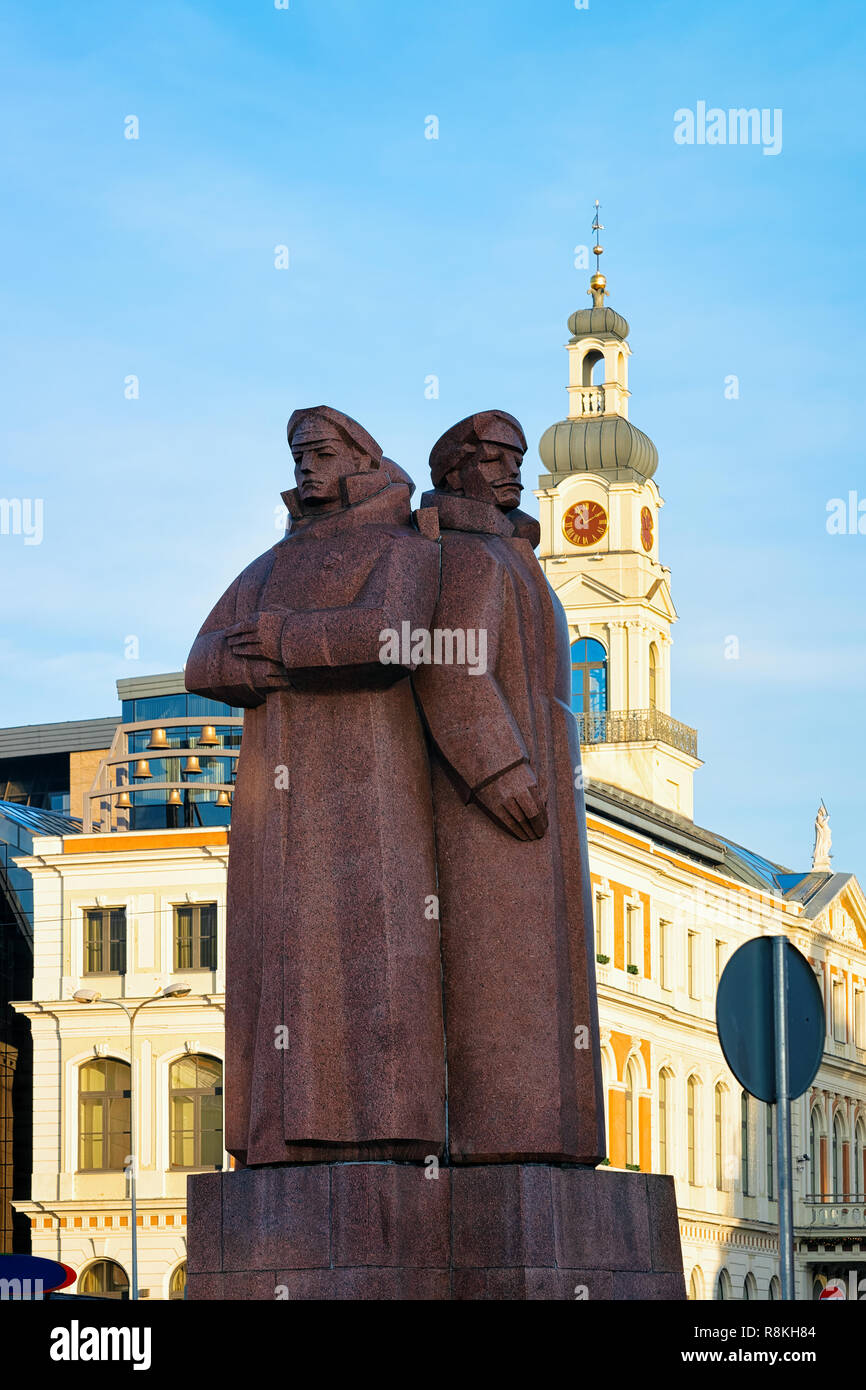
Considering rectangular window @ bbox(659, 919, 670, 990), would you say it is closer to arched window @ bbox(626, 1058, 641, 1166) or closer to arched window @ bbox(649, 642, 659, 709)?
arched window @ bbox(626, 1058, 641, 1166)

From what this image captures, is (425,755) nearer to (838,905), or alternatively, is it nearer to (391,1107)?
(391,1107)

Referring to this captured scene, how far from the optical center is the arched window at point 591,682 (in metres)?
99.6

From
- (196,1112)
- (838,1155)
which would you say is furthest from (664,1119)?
(196,1112)

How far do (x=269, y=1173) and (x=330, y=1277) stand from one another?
0.58 metres

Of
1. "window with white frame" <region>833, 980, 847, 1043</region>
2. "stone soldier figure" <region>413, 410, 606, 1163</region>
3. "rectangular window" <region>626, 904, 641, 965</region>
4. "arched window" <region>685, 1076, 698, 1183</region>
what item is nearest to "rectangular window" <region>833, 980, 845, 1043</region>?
"window with white frame" <region>833, 980, 847, 1043</region>

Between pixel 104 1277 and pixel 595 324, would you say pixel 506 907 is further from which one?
pixel 595 324

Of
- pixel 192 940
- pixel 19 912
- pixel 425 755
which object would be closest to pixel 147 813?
pixel 19 912

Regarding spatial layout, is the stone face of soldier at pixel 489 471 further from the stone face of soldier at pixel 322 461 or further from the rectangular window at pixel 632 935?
the rectangular window at pixel 632 935

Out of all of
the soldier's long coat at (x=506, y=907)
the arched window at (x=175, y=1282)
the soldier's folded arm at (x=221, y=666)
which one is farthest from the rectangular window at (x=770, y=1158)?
the soldier's folded arm at (x=221, y=666)

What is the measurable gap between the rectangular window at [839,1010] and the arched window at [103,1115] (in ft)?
123

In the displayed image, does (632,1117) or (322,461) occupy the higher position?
(322,461)

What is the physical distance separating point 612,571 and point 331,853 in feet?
295

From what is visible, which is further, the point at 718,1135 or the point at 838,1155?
the point at 838,1155

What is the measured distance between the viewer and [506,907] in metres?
11.7
